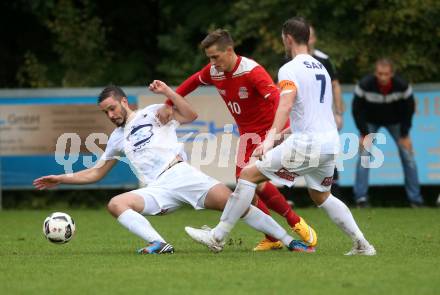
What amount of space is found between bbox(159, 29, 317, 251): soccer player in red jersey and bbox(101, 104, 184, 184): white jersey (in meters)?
0.13

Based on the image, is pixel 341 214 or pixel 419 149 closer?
pixel 341 214

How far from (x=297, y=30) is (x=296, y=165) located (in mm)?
1037

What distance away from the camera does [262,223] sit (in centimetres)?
934

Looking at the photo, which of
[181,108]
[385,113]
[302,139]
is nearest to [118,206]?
[181,108]

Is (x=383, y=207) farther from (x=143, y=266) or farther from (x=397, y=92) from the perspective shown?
(x=143, y=266)

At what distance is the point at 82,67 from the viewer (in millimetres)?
18188

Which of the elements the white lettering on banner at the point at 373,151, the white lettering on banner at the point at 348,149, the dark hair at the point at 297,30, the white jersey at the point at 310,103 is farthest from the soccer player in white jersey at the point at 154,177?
the white lettering on banner at the point at 373,151

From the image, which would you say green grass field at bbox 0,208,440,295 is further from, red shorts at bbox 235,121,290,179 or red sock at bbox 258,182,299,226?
red shorts at bbox 235,121,290,179

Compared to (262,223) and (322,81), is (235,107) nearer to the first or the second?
(262,223)

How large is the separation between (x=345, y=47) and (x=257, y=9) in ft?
4.78

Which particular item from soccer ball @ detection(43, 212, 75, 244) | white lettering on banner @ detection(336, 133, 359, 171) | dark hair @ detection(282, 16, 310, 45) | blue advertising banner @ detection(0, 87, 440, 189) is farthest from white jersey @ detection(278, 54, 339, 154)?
blue advertising banner @ detection(0, 87, 440, 189)

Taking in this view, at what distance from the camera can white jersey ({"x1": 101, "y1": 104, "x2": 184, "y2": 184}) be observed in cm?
959

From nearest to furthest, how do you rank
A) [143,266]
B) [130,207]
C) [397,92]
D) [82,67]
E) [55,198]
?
[143,266], [130,207], [397,92], [55,198], [82,67]

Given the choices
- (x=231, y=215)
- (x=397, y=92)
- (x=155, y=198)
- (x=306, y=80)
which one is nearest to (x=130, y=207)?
(x=155, y=198)
